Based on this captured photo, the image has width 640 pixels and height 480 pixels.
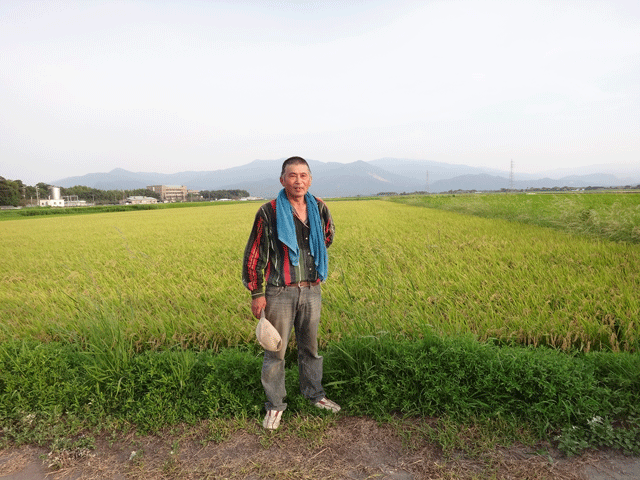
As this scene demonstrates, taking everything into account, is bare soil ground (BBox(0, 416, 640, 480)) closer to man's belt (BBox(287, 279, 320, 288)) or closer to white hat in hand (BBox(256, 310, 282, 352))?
white hat in hand (BBox(256, 310, 282, 352))

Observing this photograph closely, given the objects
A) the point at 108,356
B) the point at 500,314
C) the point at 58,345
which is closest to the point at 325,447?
the point at 108,356

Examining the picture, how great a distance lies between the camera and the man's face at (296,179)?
2.50m

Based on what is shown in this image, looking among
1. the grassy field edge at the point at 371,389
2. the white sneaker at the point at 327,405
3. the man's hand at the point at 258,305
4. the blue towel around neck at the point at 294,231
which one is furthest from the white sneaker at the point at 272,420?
the blue towel around neck at the point at 294,231

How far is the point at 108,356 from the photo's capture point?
3.31 m

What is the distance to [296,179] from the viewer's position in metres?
2.50

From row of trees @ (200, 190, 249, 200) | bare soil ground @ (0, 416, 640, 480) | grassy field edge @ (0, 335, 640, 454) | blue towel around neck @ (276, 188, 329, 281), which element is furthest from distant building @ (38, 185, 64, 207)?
blue towel around neck @ (276, 188, 329, 281)

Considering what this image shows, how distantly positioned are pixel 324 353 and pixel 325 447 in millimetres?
920

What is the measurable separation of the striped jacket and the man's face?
0.19 meters

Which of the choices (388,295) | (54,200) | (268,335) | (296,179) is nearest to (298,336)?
(268,335)

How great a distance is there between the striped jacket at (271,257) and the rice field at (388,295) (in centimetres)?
104

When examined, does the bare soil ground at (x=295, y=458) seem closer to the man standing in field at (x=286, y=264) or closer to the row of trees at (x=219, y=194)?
the man standing in field at (x=286, y=264)

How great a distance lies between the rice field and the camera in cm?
373

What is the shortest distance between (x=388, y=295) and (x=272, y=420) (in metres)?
2.57

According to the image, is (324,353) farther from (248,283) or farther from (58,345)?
(58,345)
